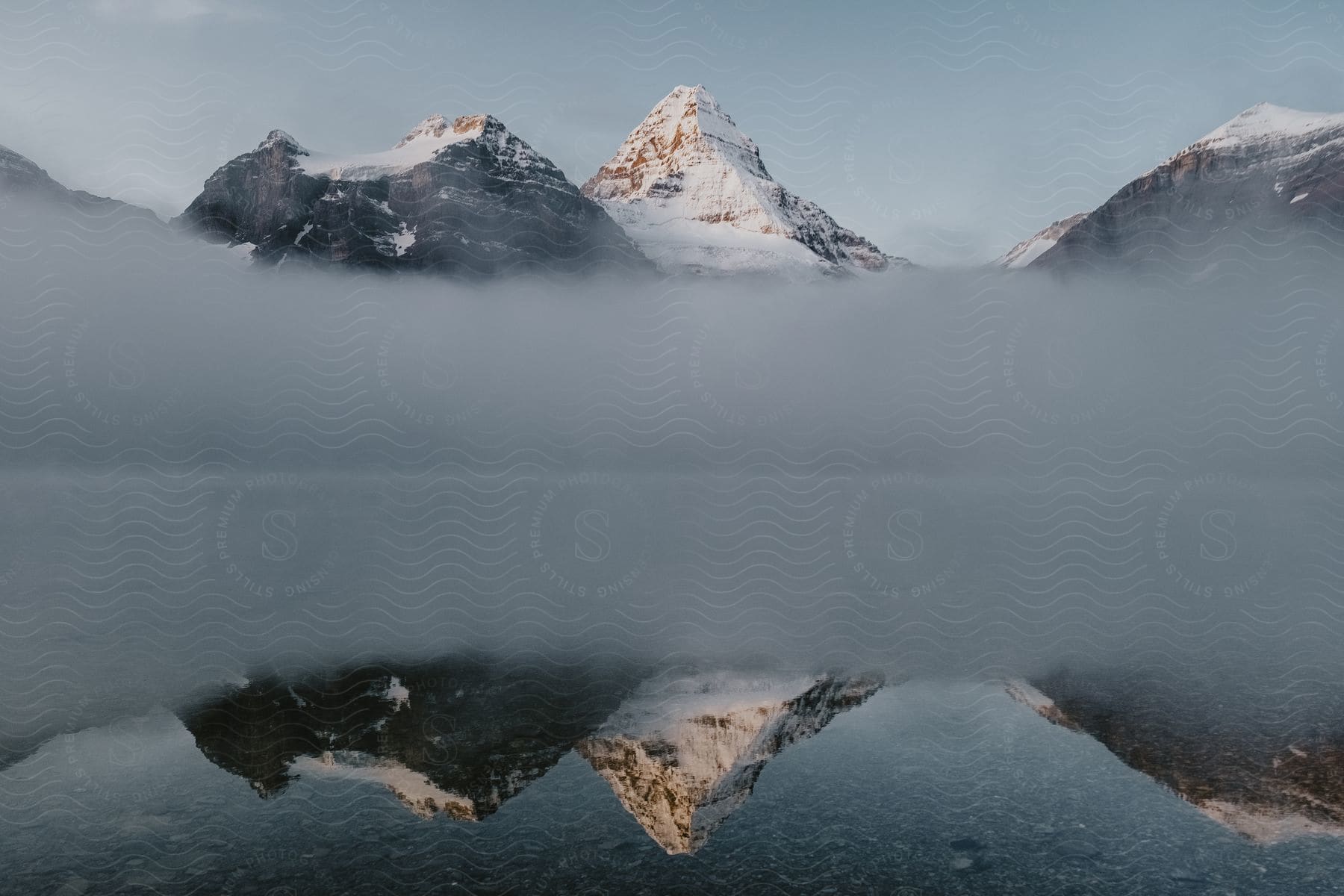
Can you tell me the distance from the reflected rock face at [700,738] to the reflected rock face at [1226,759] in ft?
26.2

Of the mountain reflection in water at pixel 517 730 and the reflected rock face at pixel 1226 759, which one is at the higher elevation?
the reflected rock face at pixel 1226 759

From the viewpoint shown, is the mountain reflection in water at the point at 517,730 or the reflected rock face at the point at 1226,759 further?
the mountain reflection in water at the point at 517,730

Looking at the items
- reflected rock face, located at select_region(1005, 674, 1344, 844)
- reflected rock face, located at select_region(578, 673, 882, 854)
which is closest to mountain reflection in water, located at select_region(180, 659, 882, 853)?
reflected rock face, located at select_region(578, 673, 882, 854)

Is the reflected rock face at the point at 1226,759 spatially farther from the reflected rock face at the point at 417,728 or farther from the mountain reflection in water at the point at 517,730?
the reflected rock face at the point at 417,728

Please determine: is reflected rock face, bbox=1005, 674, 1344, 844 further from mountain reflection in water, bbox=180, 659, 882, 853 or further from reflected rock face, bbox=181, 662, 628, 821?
reflected rock face, bbox=181, 662, 628, 821

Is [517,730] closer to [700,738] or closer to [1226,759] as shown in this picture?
[700,738]

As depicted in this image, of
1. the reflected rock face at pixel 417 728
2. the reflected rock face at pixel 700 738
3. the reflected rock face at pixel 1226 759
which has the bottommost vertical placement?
the reflected rock face at pixel 417 728

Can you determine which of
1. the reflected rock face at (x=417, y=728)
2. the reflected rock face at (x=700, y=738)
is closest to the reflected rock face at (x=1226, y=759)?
the reflected rock face at (x=700, y=738)

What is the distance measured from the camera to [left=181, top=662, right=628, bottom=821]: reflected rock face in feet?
80.4

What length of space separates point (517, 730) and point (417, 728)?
349 centimetres

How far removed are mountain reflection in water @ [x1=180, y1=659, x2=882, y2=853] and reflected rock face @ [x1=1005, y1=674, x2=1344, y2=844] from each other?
8030 millimetres

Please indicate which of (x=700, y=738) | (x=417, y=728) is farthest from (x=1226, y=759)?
(x=417, y=728)

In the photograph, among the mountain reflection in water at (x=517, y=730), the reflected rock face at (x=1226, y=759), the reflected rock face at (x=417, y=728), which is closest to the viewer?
the reflected rock face at (x=1226, y=759)

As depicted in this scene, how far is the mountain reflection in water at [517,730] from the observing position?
77.7 ft
